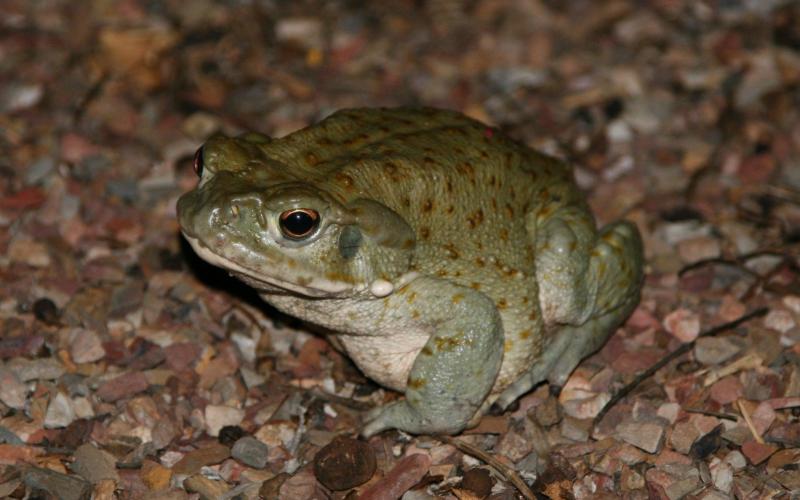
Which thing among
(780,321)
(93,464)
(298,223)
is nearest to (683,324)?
(780,321)

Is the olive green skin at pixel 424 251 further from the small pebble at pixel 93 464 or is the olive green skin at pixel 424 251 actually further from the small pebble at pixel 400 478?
the small pebble at pixel 93 464

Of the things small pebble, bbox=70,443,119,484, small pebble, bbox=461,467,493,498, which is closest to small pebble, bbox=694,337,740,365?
small pebble, bbox=461,467,493,498

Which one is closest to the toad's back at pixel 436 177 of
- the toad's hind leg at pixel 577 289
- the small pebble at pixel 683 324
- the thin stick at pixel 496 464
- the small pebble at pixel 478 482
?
the toad's hind leg at pixel 577 289

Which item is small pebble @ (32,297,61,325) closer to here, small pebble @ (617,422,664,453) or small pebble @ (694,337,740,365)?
small pebble @ (617,422,664,453)

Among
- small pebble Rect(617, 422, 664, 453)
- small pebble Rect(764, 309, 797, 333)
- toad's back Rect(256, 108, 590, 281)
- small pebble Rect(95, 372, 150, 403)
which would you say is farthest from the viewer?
small pebble Rect(764, 309, 797, 333)

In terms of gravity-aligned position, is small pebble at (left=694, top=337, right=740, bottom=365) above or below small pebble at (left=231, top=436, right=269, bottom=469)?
above

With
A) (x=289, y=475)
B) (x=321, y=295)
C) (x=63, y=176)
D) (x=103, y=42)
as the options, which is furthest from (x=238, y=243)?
(x=103, y=42)

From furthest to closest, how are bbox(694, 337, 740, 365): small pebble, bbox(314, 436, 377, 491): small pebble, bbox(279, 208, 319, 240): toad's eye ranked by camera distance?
bbox(694, 337, 740, 365): small pebble, bbox(314, 436, 377, 491): small pebble, bbox(279, 208, 319, 240): toad's eye
